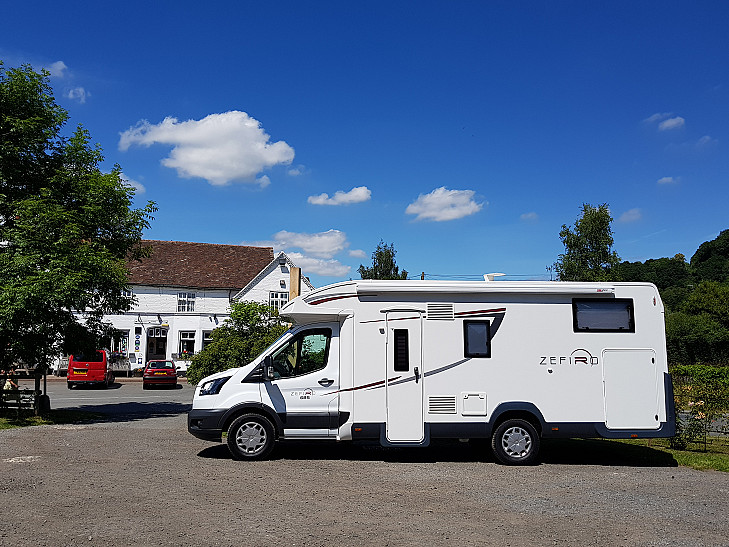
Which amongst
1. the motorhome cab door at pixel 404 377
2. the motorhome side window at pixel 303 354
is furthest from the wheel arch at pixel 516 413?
the motorhome side window at pixel 303 354

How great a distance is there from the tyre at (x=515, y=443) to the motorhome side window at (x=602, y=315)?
196 centimetres

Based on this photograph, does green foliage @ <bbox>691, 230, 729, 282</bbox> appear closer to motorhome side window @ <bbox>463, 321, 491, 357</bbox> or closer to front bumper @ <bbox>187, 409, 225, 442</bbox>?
motorhome side window @ <bbox>463, 321, 491, 357</bbox>

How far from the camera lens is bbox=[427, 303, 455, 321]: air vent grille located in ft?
36.0

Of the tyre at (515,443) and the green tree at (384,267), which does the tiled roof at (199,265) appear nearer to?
the green tree at (384,267)

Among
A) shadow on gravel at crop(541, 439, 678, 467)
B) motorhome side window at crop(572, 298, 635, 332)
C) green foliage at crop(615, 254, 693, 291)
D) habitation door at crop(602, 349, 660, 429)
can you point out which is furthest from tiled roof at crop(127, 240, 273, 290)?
green foliage at crop(615, 254, 693, 291)

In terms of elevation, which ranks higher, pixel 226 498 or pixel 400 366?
pixel 400 366

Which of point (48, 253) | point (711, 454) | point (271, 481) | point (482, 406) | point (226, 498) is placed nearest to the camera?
point (226, 498)

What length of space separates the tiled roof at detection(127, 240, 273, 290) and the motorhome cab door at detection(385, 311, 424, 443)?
119 feet

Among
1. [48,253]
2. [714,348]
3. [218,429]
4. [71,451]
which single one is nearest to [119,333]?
[48,253]

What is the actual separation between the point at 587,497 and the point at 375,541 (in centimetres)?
364

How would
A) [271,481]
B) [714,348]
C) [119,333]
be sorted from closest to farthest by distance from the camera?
1. [271,481]
2. [119,333]
3. [714,348]

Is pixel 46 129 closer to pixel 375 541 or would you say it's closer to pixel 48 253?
pixel 48 253

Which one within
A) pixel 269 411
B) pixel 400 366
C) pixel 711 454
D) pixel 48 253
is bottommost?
pixel 711 454

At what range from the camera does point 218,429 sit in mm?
10711
